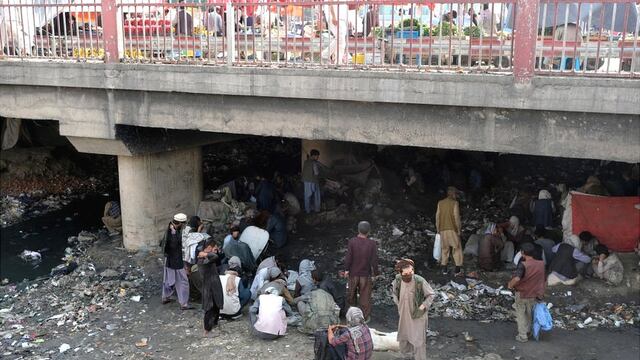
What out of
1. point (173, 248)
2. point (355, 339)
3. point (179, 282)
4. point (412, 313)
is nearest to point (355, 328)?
point (355, 339)

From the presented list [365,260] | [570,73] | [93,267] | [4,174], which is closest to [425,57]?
[570,73]

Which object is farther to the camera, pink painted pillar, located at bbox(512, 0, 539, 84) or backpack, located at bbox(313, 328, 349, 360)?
pink painted pillar, located at bbox(512, 0, 539, 84)

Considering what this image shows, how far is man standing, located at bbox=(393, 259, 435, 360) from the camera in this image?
6.53 meters

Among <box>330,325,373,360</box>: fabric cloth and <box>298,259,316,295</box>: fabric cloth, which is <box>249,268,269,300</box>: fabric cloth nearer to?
<box>298,259,316,295</box>: fabric cloth

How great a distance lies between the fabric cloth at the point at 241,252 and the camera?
9.06 meters

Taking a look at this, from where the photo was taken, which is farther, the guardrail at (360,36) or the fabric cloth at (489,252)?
the fabric cloth at (489,252)

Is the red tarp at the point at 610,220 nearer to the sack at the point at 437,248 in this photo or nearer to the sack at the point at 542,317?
the sack at the point at 437,248

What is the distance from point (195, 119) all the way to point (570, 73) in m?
5.03

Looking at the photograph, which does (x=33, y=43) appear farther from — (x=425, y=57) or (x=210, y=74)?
(x=425, y=57)

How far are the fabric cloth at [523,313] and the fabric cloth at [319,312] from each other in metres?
2.19

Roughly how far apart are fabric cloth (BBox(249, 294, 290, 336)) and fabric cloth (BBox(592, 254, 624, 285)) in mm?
4775

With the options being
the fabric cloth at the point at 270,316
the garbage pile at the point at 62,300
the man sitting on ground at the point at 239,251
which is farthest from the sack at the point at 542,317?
the garbage pile at the point at 62,300

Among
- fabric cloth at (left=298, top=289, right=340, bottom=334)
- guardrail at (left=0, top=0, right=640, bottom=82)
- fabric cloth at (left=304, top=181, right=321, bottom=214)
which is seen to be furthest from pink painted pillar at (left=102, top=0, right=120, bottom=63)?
fabric cloth at (left=304, top=181, right=321, bottom=214)

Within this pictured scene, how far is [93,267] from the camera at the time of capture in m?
10.2
